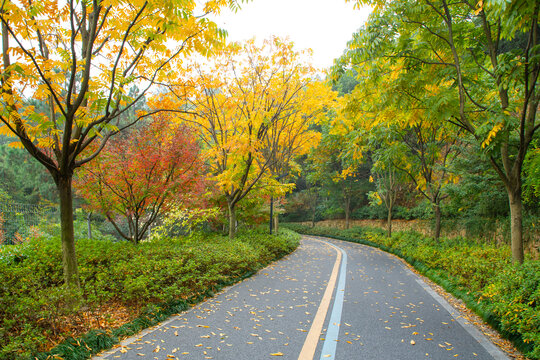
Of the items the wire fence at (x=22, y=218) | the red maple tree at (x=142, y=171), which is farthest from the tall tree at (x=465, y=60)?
the wire fence at (x=22, y=218)

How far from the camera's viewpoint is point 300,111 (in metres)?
12.7

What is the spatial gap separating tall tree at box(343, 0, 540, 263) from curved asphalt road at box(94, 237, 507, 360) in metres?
2.18

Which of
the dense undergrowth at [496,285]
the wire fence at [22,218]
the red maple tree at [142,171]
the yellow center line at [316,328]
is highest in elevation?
the red maple tree at [142,171]

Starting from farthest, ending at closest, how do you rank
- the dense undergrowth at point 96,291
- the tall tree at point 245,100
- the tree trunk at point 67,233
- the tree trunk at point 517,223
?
the tall tree at point 245,100 → the tree trunk at point 517,223 → the tree trunk at point 67,233 → the dense undergrowth at point 96,291

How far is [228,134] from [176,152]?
306cm

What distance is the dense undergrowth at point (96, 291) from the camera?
343cm

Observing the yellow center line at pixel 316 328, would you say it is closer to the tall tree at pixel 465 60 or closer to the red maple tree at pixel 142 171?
the tall tree at pixel 465 60

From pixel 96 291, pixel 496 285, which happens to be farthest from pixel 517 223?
pixel 96 291

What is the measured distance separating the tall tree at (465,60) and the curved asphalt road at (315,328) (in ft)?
7.16

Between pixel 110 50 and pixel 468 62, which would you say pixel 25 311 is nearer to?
pixel 110 50

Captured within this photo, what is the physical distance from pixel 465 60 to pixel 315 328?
5972 millimetres

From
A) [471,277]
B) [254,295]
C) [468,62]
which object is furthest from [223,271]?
[468,62]

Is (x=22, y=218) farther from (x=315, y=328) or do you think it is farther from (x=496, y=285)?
(x=496, y=285)

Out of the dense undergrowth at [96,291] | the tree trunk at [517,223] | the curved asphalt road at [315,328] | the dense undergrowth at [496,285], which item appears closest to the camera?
the dense undergrowth at [96,291]
